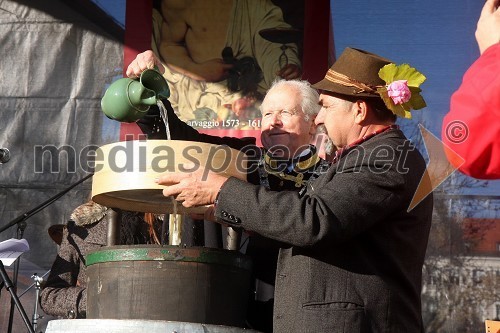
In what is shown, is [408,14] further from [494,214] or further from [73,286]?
[73,286]

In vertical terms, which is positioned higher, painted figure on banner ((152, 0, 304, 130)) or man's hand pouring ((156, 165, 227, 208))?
painted figure on banner ((152, 0, 304, 130))

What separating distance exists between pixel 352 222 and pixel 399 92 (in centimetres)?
42

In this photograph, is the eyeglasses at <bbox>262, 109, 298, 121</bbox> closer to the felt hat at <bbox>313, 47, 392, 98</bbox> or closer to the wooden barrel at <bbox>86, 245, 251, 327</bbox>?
the felt hat at <bbox>313, 47, 392, 98</bbox>

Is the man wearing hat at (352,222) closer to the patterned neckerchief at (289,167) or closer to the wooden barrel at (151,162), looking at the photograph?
the wooden barrel at (151,162)

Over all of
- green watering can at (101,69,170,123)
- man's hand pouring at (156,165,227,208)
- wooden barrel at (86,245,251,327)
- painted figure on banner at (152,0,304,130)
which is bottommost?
wooden barrel at (86,245,251,327)

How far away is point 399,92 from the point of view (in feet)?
8.13

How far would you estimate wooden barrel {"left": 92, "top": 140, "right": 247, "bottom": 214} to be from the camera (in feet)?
7.95

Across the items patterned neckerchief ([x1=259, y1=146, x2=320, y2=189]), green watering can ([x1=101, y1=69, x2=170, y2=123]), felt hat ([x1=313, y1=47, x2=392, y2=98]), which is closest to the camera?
felt hat ([x1=313, y1=47, x2=392, y2=98])

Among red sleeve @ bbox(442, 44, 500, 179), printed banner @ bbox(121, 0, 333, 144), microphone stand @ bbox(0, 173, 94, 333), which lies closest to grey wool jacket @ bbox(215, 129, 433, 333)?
red sleeve @ bbox(442, 44, 500, 179)

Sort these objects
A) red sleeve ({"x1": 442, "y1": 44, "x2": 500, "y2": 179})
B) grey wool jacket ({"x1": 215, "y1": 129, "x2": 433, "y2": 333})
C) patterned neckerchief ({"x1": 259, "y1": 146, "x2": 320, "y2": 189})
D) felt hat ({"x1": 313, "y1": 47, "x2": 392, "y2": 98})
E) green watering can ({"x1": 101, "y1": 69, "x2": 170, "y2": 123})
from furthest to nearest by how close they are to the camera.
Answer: patterned neckerchief ({"x1": 259, "y1": 146, "x2": 320, "y2": 189})
green watering can ({"x1": 101, "y1": 69, "x2": 170, "y2": 123})
felt hat ({"x1": 313, "y1": 47, "x2": 392, "y2": 98})
grey wool jacket ({"x1": 215, "y1": 129, "x2": 433, "y2": 333})
red sleeve ({"x1": 442, "y1": 44, "x2": 500, "y2": 179})

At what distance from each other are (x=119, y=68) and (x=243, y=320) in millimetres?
2479

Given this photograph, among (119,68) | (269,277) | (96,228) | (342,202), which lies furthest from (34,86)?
(342,202)

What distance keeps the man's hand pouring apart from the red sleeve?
91 cm

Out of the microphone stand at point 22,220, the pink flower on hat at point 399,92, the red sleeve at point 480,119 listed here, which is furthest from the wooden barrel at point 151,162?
the microphone stand at point 22,220
